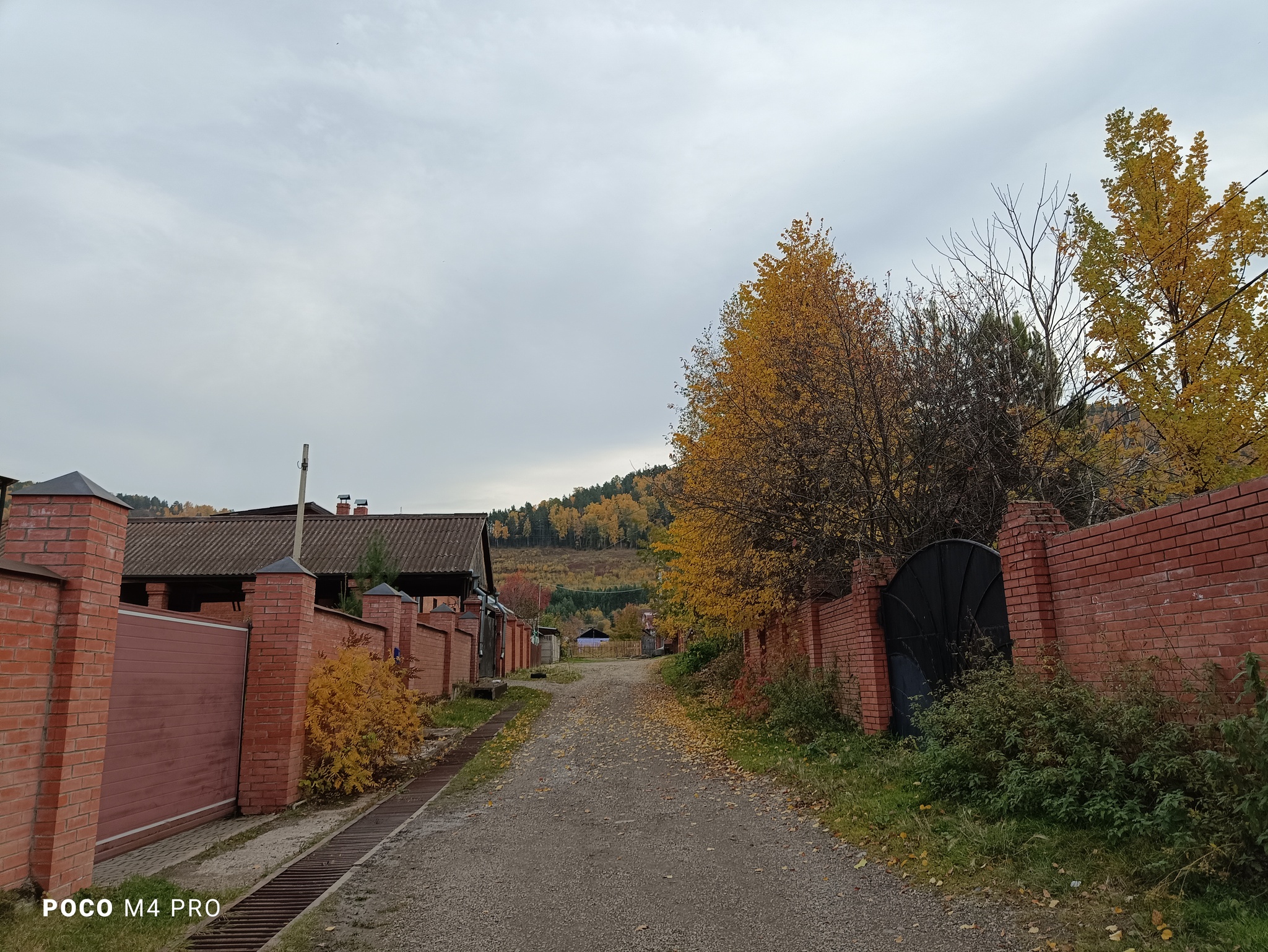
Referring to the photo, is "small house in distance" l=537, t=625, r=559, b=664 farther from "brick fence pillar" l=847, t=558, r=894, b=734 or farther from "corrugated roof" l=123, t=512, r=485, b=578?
"brick fence pillar" l=847, t=558, r=894, b=734

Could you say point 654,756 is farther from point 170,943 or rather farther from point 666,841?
point 170,943

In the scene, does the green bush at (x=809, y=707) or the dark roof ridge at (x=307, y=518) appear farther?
the dark roof ridge at (x=307, y=518)

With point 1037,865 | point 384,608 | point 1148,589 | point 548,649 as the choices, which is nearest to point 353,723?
point 384,608

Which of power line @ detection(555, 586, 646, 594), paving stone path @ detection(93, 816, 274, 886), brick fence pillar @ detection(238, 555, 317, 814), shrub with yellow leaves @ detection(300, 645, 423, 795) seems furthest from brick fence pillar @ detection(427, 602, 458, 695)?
power line @ detection(555, 586, 646, 594)

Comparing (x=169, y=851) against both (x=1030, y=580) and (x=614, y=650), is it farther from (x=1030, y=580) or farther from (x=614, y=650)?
(x=614, y=650)

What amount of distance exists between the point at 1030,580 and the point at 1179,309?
22.7ft

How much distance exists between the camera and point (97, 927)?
15.1 ft

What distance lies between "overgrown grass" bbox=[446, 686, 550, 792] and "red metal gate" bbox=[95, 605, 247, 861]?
2.84 meters

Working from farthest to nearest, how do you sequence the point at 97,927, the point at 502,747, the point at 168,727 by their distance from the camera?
the point at 502,747 < the point at 168,727 < the point at 97,927

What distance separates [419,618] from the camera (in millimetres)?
19156

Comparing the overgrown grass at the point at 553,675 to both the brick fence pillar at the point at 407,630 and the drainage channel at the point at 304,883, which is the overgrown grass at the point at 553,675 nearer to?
the brick fence pillar at the point at 407,630

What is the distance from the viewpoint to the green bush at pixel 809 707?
36.2 feet

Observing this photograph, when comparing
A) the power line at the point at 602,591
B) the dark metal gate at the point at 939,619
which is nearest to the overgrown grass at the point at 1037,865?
the dark metal gate at the point at 939,619

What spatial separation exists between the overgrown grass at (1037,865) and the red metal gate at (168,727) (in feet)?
20.1
